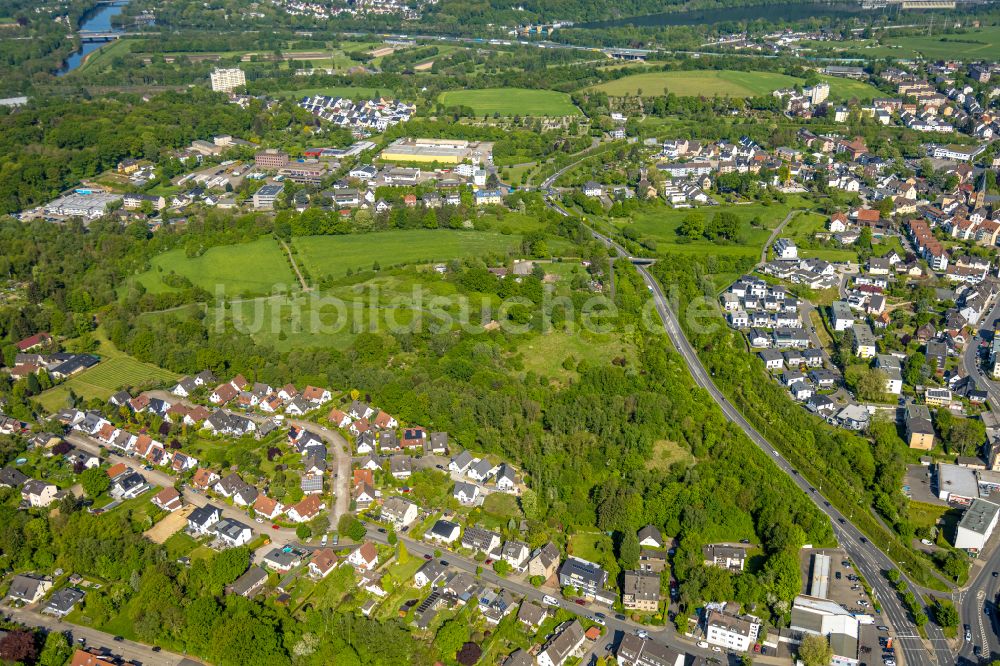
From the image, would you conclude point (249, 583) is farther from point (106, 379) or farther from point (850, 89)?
point (850, 89)

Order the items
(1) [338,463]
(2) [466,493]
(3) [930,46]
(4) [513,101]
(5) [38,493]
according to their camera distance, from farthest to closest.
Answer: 1. (3) [930,46]
2. (4) [513,101]
3. (1) [338,463]
4. (5) [38,493]
5. (2) [466,493]

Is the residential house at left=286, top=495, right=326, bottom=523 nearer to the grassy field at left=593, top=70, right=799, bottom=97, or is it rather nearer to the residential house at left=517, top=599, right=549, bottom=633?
the residential house at left=517, top=599, right=549, bottom=633

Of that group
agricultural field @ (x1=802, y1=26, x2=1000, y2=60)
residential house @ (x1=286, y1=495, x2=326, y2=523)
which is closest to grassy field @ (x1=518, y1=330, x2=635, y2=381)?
residential house @ (x1=286, y1=495, x2=326, y2=523)

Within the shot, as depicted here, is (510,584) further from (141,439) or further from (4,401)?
(4,401)

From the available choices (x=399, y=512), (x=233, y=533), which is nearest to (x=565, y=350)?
(x=399, y=512)

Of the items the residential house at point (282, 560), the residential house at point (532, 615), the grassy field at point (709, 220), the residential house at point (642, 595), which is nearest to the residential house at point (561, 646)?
the residential house at point (532, 615)
